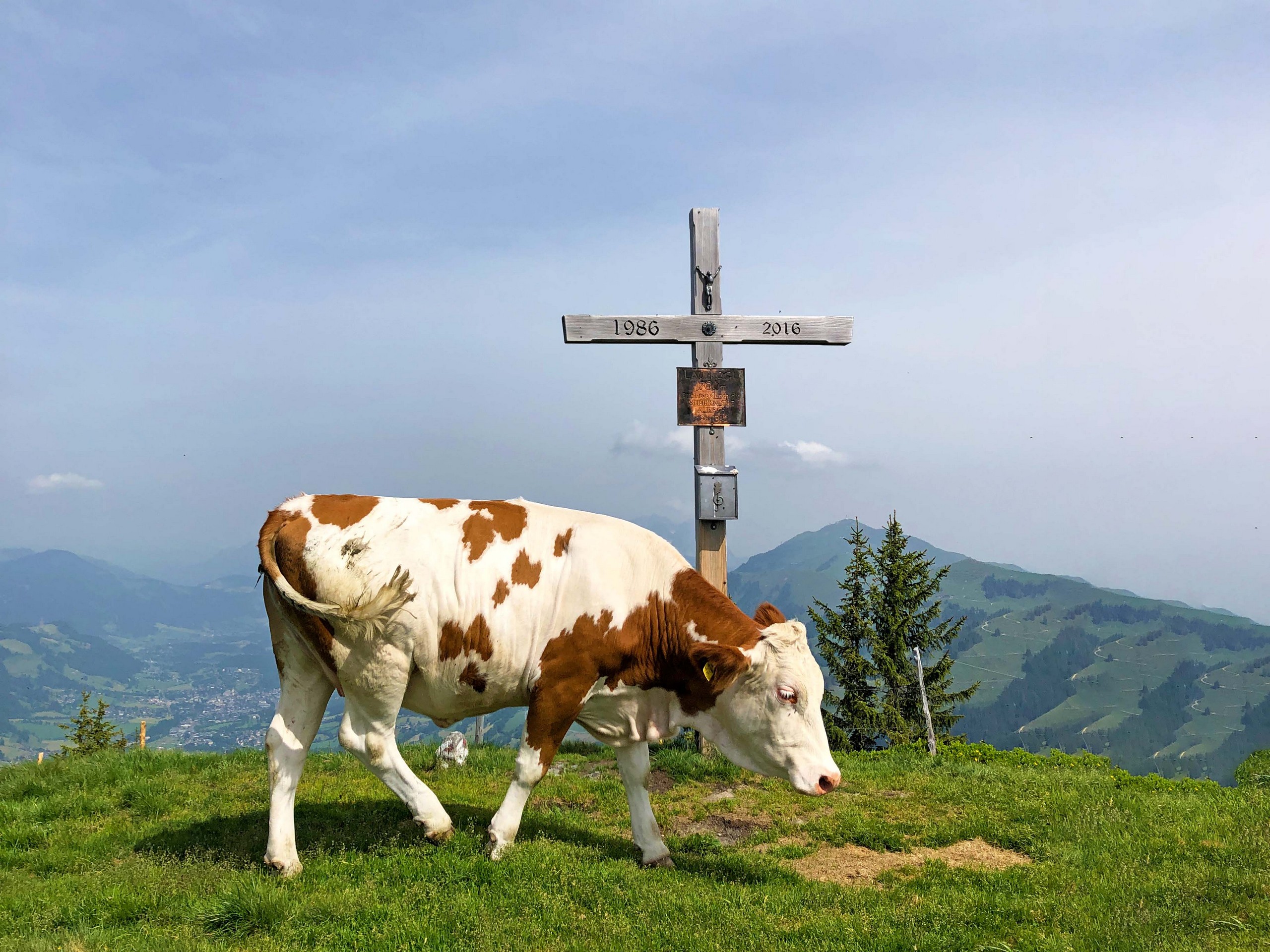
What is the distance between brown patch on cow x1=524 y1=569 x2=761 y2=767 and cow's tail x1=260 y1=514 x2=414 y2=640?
1344 millimetres

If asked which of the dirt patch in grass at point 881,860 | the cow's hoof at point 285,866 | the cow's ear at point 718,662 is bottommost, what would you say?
the dirt patch in grass at point 881,860

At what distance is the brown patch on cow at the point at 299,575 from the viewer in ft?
23.5

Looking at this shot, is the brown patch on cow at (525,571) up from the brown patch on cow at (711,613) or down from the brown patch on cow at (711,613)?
up

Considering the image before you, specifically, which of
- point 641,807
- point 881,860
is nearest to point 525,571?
point 641,807

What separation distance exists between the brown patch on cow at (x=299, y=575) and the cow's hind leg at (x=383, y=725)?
0.20 metres

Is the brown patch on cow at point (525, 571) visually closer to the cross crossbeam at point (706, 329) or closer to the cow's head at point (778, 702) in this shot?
the cow's head at point (778, 702)

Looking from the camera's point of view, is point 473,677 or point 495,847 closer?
point 495,847

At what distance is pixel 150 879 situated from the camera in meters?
6.96

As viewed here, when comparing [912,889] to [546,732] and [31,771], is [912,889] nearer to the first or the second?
[546,732]

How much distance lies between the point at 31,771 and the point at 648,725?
8.54 metres

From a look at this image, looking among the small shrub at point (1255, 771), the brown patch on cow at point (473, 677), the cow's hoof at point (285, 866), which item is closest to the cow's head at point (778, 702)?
the brown patch on cow at point (473, 677)

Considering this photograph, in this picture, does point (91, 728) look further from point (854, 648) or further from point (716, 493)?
point (716, 493)

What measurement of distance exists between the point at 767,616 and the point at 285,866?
4.69 meters

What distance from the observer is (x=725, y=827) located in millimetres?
9117
